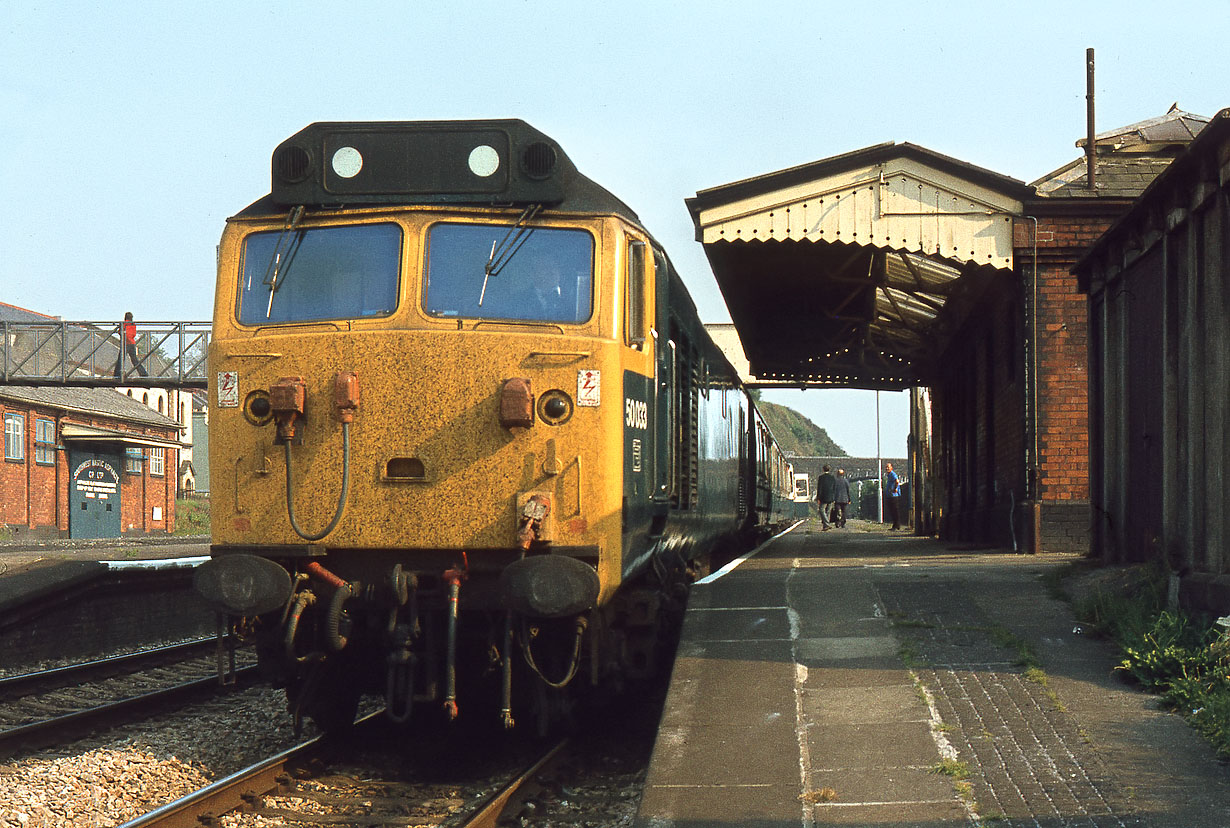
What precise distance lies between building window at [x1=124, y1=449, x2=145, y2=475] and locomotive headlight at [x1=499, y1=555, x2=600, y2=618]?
4208cm

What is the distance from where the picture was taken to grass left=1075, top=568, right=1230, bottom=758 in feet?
19.1

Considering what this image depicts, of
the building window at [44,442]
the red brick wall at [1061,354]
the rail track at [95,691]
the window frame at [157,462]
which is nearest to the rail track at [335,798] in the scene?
the rail track at [95,691]

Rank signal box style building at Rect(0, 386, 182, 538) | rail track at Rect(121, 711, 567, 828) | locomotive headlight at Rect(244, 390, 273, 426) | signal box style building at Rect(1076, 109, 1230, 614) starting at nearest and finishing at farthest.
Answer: rail track at Rect(121, 711, 567, 828) → locomotive headlight at Rect(244, 390, 273, 426) → signal box style building at Rect(1076, 109, 1230, 614) → signal box style building at Rect(0, 386, 182, 538)

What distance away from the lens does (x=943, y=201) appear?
14445 mm

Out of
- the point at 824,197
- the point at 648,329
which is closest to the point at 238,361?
the point at 648,329

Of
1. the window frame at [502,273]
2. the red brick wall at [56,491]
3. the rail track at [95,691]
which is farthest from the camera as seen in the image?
the red brick wall at [56,491]

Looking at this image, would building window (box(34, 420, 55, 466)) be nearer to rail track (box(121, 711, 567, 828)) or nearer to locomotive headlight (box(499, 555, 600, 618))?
rail track (box(121, 711, 567, 828))

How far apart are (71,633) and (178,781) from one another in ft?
18.8

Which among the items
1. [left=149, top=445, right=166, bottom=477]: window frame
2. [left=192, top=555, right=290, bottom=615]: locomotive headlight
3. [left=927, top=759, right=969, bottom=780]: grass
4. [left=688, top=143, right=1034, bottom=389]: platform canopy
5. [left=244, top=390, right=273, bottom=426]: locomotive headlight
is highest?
[left=688, top=143, right=1034, bottom=389]: platform canopy

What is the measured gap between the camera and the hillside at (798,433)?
175375 millimetres

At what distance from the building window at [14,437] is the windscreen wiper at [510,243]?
119 ft

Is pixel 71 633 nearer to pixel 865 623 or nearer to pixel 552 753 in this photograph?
pixel 552 753

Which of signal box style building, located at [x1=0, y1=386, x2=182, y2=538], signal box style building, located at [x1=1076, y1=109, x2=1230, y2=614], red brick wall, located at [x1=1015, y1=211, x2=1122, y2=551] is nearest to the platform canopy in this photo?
A: red brick wall, located at [x1=1015, y1=211, x2=1122, y2=551]

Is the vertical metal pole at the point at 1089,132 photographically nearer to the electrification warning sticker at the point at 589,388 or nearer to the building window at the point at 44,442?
the electrification warning sticker at the point at 589,388
